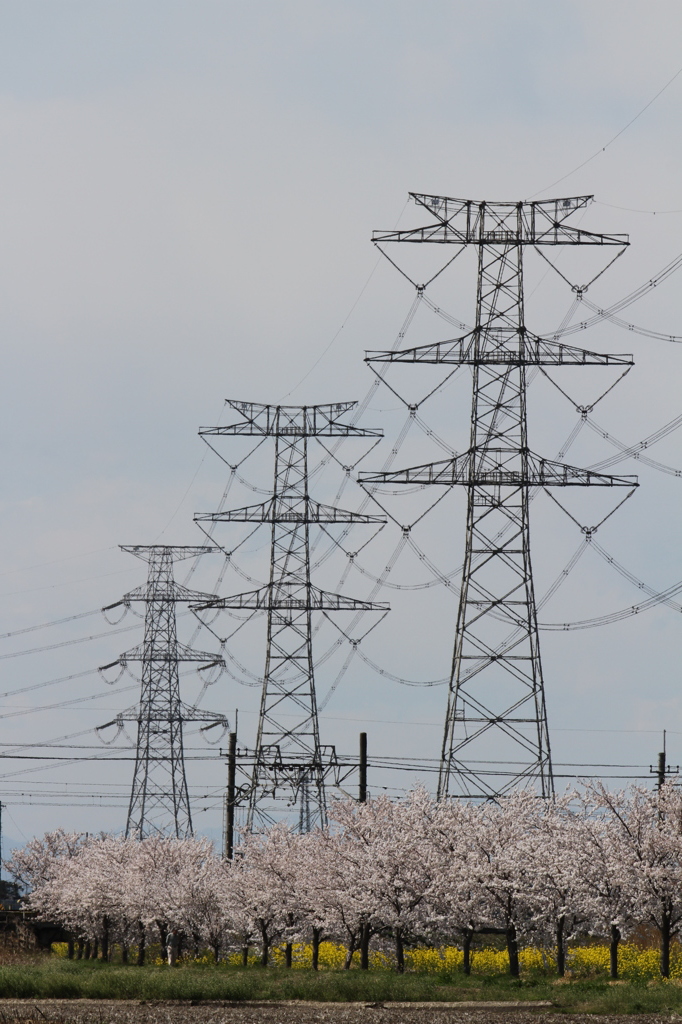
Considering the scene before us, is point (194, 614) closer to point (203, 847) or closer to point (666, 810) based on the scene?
point (203, 847)

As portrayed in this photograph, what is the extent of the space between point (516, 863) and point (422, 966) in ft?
29.2

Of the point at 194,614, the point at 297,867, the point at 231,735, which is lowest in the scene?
the point at 297,867

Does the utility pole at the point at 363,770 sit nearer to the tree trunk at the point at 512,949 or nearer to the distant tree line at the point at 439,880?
the distant tree line at the point at 439,880

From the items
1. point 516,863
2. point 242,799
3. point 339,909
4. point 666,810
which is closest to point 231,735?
point 242,799

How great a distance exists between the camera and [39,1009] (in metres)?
36.8

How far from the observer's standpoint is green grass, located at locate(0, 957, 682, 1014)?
3772 cm

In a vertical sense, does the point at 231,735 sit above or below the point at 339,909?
above

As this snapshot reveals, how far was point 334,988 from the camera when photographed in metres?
40.9

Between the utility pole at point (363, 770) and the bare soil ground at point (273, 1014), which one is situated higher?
the utility pole at point (363, 770)

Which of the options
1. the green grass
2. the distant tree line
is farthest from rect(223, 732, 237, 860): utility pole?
the green grass

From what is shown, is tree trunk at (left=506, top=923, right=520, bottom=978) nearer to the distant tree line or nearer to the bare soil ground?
the distant tree line

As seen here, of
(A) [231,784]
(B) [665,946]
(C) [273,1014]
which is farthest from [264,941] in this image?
(C) [273,1014]

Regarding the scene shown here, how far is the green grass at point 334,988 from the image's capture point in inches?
1485

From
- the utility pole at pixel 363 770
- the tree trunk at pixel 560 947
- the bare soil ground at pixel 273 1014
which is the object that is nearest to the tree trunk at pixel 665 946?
the tree trunk at pixel 560 947
